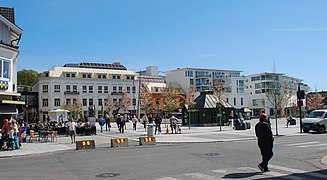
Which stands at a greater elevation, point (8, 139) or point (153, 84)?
point (153, 84)

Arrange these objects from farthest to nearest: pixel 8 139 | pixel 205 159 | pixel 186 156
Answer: pixel 8 139
pixel 186 156
pixel 205 159

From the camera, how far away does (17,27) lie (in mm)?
25828

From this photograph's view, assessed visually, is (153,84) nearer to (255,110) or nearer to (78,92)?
(78,92)

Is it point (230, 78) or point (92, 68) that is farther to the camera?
point (230, 78)

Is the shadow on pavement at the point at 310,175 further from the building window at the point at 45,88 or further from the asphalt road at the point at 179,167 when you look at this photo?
the building window at the point at 45,88

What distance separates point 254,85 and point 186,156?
107082 millimetres

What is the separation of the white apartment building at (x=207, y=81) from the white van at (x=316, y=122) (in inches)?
2856

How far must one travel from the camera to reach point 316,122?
2781 cm

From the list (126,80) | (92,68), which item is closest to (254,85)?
(126,80)

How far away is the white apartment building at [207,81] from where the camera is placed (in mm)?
102625

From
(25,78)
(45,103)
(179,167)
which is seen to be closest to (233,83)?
(45,103)

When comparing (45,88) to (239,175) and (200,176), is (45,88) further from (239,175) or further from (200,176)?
(239,175)

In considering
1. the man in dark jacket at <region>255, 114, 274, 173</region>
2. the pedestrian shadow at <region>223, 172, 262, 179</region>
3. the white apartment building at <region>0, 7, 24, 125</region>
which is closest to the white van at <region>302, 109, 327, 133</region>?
the man in dark jacket at <region>255, 114, 274, 173</region>

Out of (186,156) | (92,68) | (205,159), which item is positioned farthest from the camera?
(92,68)
